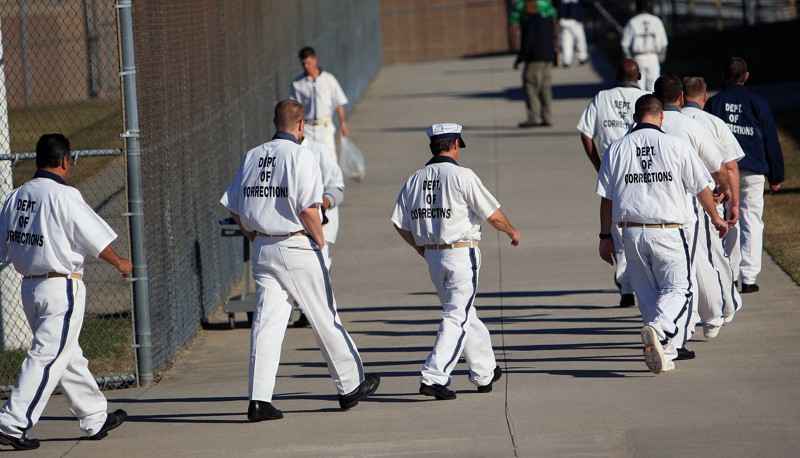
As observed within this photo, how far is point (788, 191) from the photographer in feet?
57.1

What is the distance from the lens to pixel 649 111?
945 cm

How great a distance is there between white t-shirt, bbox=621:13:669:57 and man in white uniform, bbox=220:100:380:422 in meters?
12.7

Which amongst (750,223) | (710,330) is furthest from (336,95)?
(710,330)

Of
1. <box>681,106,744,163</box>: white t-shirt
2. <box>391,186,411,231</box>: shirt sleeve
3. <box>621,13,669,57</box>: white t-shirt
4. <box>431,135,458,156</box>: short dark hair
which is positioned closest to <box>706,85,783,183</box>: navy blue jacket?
<box>681,106,744,163</box>: white t-shirt

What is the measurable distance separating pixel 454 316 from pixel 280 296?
1108 mm

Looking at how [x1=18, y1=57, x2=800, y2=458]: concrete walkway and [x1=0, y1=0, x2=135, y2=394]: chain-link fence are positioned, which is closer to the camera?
[x1=18, y1=57, x2=800, y2=458]: concrete walkway

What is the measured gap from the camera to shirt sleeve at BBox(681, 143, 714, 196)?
30.6 ft

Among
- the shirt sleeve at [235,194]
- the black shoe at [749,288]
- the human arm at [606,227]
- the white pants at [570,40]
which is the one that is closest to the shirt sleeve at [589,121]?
the black shoe at [749,288]

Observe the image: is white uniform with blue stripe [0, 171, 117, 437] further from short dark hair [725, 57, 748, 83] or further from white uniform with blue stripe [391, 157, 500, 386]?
short dark hair [725, 57, 748, 83]

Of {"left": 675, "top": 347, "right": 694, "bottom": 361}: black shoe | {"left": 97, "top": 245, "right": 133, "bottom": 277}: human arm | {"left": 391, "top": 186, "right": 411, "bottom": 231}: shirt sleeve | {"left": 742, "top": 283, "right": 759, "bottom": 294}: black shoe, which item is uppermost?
{"left": 391, "top": 186, "right": 411, "bottom": 231}: shirt sleeve

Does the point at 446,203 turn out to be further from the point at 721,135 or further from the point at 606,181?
the point at 721,135

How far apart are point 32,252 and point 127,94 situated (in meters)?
2.00

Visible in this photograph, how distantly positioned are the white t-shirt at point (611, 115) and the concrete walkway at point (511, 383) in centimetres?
144

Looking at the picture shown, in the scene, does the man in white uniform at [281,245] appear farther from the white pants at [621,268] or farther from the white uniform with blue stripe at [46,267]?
the white pants at [621,268]
